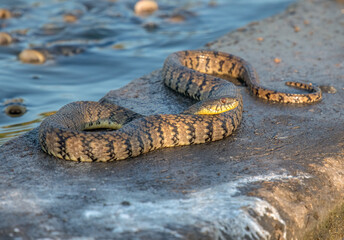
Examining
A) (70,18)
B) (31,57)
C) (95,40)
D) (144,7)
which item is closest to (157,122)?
(31,57)

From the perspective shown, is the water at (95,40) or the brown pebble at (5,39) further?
the brown pebble at (5,39)

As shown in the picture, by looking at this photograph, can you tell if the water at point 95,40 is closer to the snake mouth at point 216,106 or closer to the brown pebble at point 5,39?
the brown pebble at point 5,39

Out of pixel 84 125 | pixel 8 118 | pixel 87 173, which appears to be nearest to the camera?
pixel 87 173

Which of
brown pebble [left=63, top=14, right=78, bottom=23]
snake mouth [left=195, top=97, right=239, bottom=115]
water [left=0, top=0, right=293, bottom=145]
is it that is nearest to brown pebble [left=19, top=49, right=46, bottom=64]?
water [left=0, top=0, right=293, bottom=145]

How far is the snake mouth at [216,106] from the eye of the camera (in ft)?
22.2

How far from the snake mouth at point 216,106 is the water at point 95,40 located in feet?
10.3

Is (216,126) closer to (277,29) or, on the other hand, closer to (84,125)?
(84,125)

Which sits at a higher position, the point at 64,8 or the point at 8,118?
the point at 64,8

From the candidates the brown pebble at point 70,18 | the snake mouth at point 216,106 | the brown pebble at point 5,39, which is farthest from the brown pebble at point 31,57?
the snake mouth at point 216,106

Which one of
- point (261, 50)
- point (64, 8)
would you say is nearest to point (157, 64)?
point (261, 50)

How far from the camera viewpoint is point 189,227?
4.50 meters

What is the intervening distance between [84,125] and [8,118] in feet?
8.26

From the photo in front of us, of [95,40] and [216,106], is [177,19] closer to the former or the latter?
[95,40]

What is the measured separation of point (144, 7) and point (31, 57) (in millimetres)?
5171
